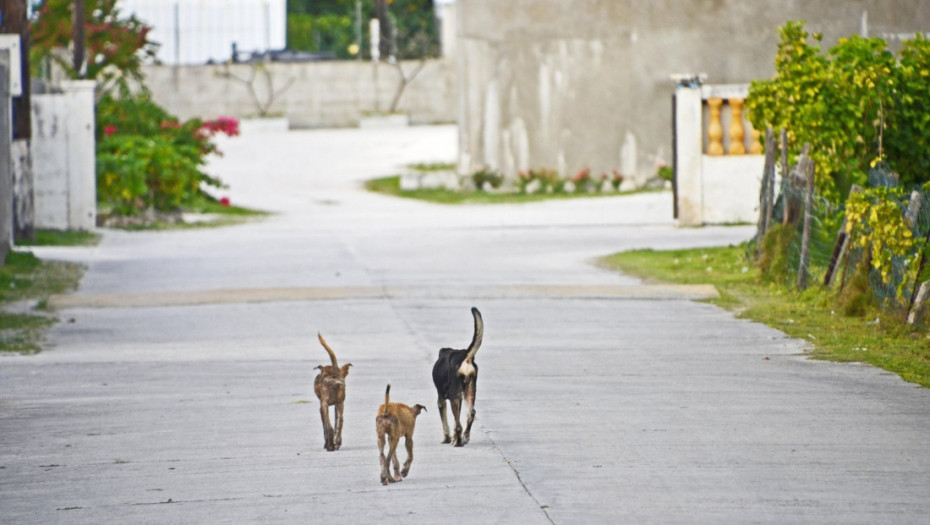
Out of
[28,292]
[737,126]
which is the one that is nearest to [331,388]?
[28,292]

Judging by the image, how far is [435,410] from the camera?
9.39 metres

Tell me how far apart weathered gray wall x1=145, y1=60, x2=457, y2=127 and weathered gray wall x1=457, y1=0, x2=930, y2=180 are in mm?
14789

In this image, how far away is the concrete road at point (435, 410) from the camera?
279 inches

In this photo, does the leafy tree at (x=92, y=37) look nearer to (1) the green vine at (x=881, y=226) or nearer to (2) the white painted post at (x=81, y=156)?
(2) the white painted post at (x=81, y=156)

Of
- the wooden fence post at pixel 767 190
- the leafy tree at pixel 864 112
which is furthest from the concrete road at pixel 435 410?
the leafy tree at pixel 864 112

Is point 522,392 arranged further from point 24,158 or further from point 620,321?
point 24,158

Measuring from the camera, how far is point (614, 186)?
35031mm

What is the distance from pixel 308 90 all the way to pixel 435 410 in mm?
43468

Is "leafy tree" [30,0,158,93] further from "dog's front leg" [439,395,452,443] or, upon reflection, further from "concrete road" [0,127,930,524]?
"dog's front leg" [439,395,452,443]

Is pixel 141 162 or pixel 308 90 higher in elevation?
pixel 308 90

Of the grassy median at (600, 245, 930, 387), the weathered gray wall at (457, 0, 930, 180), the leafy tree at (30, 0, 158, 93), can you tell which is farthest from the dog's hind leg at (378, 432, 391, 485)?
the weathered gray wall at (457, 0, 930, 180)

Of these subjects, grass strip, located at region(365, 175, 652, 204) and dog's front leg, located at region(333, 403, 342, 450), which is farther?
grass strip, located at region(365, 175, 652, 204)

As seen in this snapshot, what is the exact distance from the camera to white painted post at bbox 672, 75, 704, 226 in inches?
934

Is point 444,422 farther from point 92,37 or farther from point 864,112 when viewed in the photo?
point 92,37
